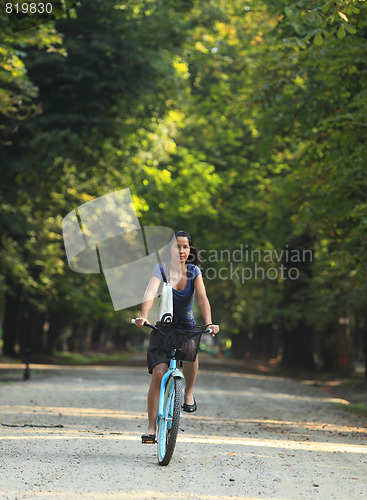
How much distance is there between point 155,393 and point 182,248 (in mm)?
1471

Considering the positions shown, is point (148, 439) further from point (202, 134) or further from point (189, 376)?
point (202, 134)

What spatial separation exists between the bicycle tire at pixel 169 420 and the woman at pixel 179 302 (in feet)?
0.90

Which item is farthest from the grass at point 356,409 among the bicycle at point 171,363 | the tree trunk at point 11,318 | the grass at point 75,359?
the grass at point 75,359

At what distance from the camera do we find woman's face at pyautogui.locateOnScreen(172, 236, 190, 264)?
23.9 ft

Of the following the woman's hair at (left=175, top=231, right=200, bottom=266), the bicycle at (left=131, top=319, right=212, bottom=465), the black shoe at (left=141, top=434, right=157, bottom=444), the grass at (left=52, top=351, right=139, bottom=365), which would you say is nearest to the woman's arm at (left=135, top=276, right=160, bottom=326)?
the bicycle at (left=131, top=319, right=212, bottom=465)

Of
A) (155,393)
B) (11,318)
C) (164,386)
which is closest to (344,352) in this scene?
(11,318)

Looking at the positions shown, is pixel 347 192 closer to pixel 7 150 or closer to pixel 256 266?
pixel 7 150

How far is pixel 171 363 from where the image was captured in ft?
23.1

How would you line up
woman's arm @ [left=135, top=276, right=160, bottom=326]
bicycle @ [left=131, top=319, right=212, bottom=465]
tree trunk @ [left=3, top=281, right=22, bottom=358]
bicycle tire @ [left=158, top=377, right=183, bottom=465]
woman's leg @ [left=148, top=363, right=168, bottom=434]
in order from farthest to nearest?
tree trunk @ [left=3, top=281, right=22, bottom=358]
woman's leg @ [left=148, top=363, right=168, bottom=434]
woman's arm @ [left=135, top=276, right=160, bottom=326]
bicycle @ [left=131, top=319, right=212, bottom=465]
bicycle tire @ [left=158, top=377, right=183, bottom=465]

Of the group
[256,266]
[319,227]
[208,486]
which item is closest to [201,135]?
[256,266]

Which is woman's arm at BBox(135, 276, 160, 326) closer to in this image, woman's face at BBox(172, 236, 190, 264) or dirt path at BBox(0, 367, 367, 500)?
woman's face at BBox(172, 236, 190, 264)

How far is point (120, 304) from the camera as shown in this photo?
39500 millimetres

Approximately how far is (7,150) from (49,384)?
20.4ft

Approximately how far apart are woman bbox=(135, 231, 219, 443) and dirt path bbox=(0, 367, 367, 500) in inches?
22.0
